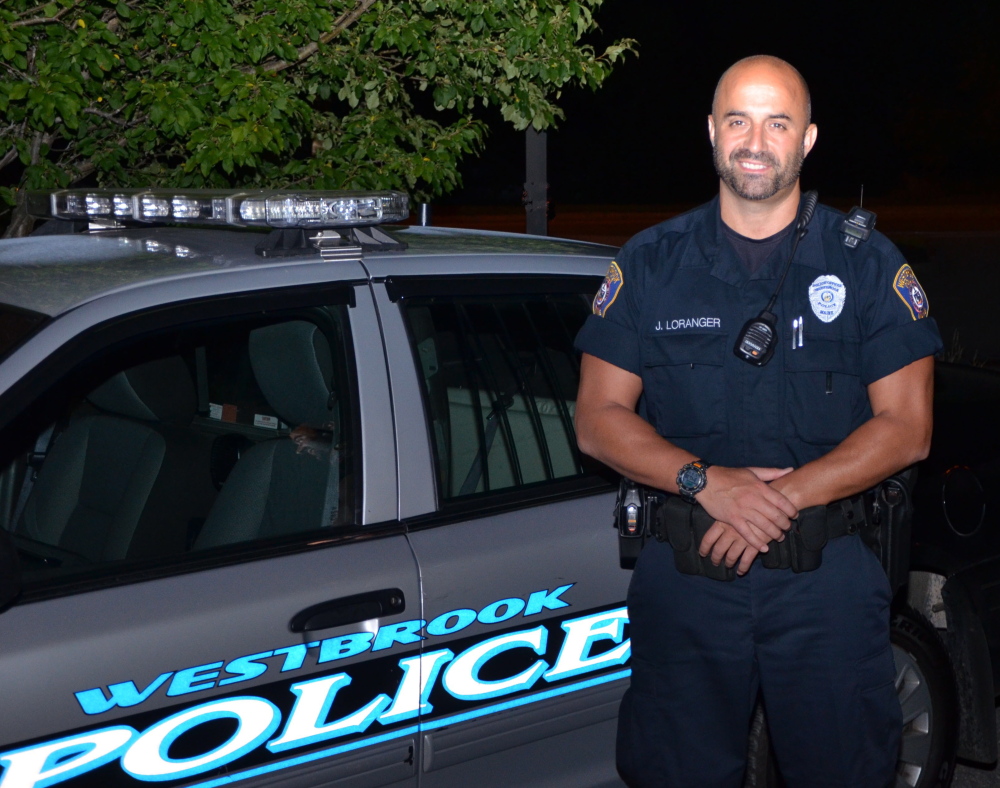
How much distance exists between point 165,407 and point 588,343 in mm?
1050

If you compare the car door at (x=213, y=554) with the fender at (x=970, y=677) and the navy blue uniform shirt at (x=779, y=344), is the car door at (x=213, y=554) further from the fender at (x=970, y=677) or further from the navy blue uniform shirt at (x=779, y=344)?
the fender at (x=970, y=677)

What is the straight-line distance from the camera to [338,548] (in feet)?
7.88

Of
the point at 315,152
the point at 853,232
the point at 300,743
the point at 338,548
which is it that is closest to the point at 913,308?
the point at 853,232

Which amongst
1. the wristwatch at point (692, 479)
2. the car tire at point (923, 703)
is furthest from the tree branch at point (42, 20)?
the car tire at point (923, 703)

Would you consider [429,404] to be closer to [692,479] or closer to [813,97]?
[692,479]

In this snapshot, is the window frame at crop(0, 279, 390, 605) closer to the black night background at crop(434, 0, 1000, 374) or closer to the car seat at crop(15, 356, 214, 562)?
the car seat at crop(15, 356, 214, 562)

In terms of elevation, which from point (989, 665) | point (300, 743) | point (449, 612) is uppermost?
point (449, 612)

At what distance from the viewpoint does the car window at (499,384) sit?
2721 millimetres

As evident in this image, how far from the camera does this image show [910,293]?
243 cm

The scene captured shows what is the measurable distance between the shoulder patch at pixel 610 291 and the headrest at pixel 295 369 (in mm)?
598

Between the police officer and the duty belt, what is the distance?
0.05ft

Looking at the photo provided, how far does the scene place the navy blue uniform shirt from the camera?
95.0 inches

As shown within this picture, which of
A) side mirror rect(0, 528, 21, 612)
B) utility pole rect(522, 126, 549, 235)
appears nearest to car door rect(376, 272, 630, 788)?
side mirror rect(0, 528, 21, 612)

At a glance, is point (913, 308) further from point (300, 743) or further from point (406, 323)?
point (300, 743)
